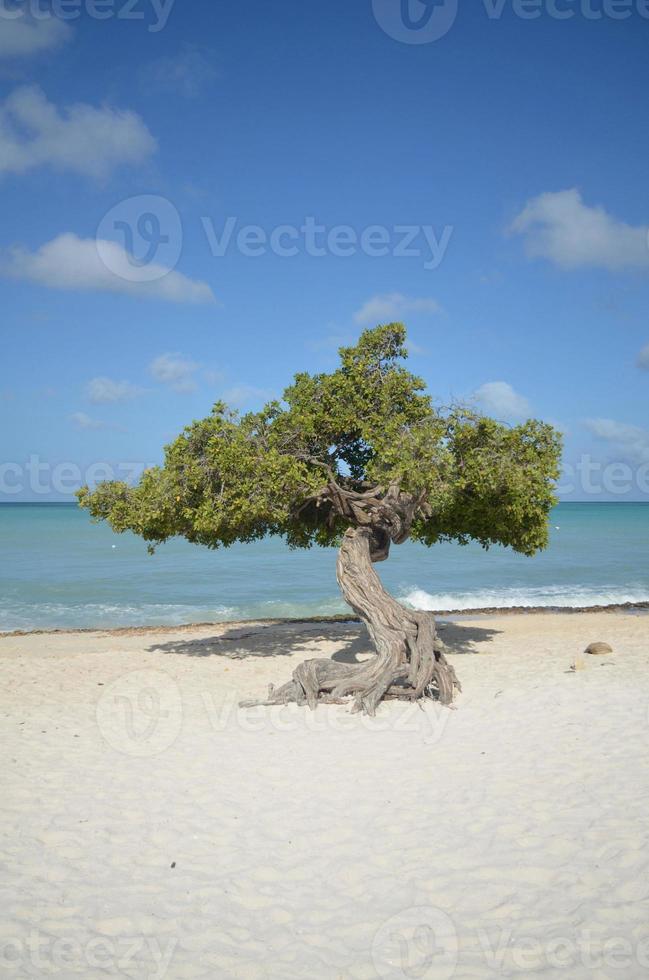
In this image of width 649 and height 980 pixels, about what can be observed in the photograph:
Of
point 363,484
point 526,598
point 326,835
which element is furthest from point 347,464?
point 526,598

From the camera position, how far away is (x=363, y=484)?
48.1ft

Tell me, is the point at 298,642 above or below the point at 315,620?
above

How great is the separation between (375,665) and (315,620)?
11.5 metres

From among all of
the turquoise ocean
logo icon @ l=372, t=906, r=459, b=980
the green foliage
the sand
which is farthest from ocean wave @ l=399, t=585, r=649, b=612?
logo icon @ l=372, t=906, r=459, b=980

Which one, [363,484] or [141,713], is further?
[363,484]

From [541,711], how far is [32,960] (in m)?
8.13

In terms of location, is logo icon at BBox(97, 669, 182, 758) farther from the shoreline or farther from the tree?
the shoreline

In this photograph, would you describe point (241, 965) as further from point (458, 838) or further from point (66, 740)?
point (66, 740)

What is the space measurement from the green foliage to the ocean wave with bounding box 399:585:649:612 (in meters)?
14.6

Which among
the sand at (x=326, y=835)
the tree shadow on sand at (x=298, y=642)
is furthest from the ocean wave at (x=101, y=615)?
the sand at (x=326, y=835)

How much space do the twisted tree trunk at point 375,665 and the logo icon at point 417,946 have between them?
542cm

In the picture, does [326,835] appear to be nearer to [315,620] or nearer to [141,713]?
[141,713]

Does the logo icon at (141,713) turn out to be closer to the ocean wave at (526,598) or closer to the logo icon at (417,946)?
the logo icon at (417,946)

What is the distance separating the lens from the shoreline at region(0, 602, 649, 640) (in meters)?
21.9
